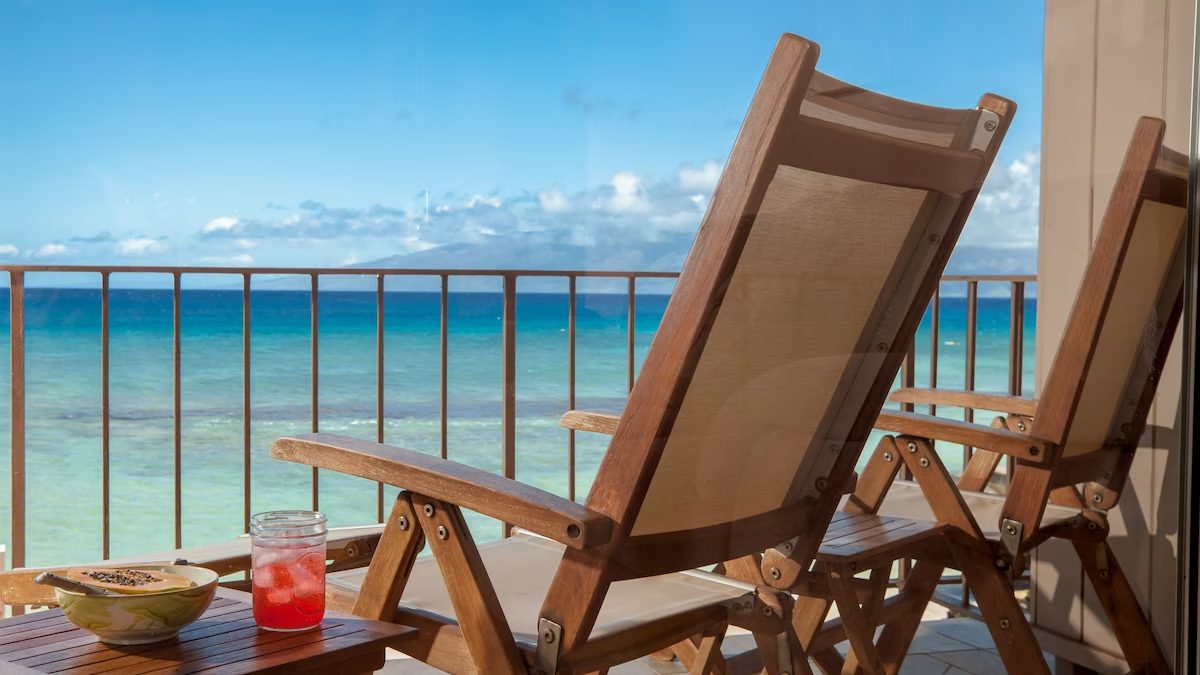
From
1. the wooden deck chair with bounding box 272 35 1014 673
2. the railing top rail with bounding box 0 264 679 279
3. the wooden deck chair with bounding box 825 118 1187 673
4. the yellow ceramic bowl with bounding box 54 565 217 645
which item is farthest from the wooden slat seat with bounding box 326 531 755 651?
the railing top rail with bounding box 0 264 679 279

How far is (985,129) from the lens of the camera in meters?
1.49

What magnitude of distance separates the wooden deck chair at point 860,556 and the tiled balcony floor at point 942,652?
18 centimetres

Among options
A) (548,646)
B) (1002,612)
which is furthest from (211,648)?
(1002,612)

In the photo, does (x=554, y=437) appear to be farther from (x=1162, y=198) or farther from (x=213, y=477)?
(x=1162, y=198)

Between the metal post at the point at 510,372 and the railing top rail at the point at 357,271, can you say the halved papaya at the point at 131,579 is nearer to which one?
the railing top rail at the point at 357,271

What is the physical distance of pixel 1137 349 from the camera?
1.80m

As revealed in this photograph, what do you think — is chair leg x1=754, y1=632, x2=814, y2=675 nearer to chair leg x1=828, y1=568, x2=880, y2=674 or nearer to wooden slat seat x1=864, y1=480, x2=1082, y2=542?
chair leg x1=828, y1=568, x2=880, y2=674

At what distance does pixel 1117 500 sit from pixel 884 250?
0.86 m

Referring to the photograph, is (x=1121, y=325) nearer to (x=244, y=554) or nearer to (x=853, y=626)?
(x=853, y=626)

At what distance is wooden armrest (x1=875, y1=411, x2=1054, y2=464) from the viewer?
1.77m

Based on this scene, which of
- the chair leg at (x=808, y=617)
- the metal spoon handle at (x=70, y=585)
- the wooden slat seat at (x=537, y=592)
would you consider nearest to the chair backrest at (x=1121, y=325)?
the chair leg at (x=808, y=617)

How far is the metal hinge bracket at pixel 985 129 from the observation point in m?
1.48

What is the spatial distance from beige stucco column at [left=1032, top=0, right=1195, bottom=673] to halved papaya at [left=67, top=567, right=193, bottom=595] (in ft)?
5.03

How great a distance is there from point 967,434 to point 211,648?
1.30m
